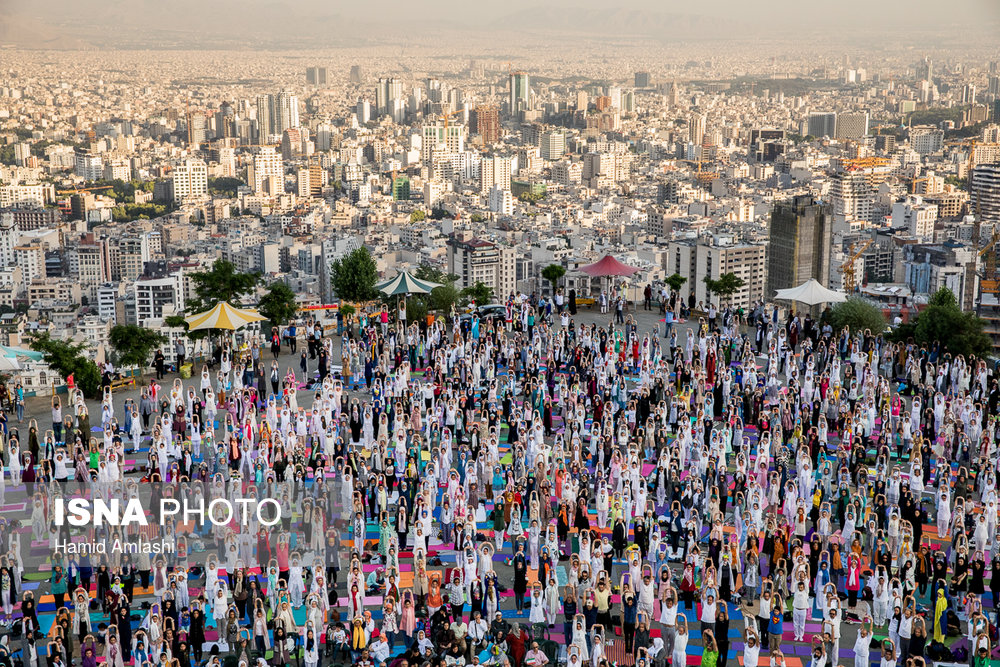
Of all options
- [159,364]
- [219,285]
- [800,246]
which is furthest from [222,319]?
[800,246]

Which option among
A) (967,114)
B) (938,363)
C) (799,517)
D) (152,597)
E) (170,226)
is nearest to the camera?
(152,597)

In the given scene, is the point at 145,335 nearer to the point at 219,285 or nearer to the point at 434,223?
the point at 219,285

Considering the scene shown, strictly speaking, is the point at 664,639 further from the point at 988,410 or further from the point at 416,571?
the point at 988,410

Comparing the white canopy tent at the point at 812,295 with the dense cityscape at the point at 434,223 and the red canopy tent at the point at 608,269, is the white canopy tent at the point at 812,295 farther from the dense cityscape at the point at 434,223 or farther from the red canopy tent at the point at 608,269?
the dense cityscape at the point at 434,223

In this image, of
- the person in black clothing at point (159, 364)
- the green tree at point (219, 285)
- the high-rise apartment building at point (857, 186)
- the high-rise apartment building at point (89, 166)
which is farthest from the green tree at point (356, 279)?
the high-rise apartment building at point (89, 166)

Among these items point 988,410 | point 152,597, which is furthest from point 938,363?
point 152,597
